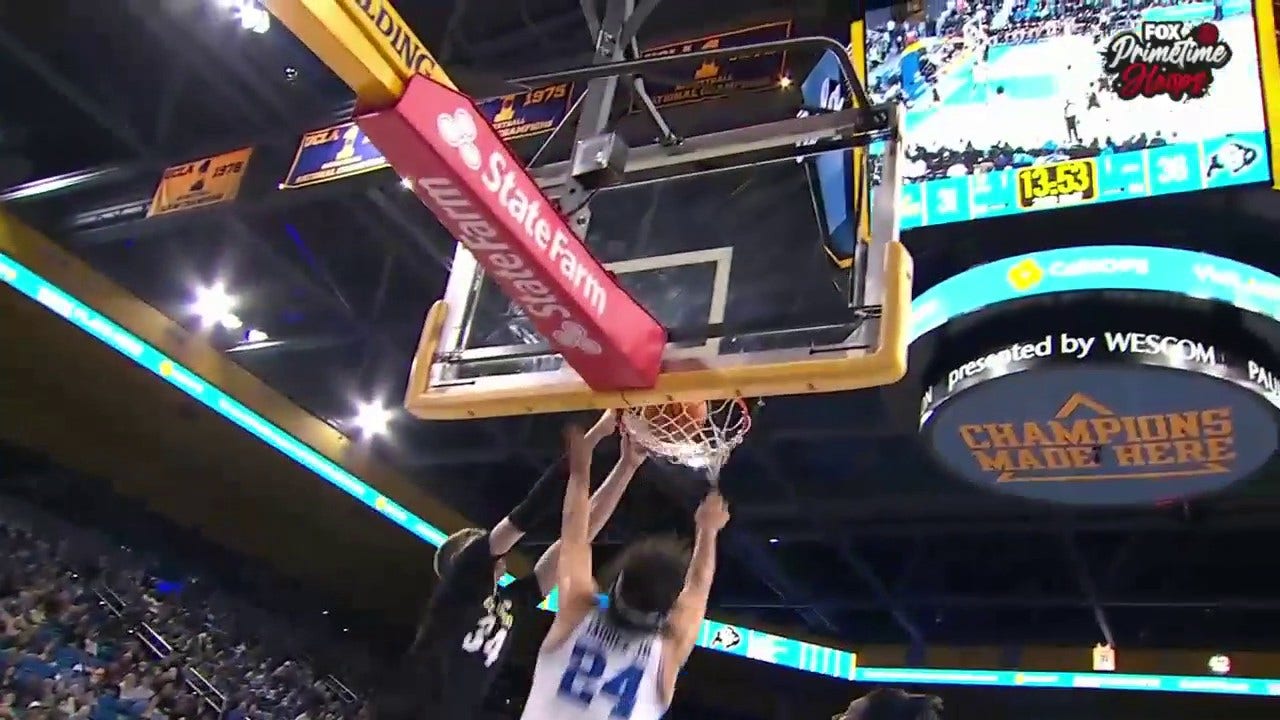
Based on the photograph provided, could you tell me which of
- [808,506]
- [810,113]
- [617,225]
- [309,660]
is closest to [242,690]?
[309,660]

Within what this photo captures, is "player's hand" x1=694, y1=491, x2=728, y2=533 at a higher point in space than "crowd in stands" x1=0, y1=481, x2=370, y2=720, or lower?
lower

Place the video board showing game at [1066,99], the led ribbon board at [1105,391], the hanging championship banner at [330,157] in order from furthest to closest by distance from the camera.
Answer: the hanging championship banner at [330,157]
the led ribbon board at [1105,391]
the video board showing game at [1066,99]

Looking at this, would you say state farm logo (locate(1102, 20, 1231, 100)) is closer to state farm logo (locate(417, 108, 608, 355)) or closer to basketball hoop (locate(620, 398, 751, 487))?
basketball hoop (locate(620, 398, 751, 487))

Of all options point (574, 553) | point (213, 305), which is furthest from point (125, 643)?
point (574, 553)

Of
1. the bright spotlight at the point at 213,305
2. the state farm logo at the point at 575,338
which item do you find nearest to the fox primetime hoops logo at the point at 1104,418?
the state farm logo at the point at 575,338

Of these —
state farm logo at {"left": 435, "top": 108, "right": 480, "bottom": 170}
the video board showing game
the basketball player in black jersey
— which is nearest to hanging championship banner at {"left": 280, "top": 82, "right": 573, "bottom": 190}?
the video board showing game

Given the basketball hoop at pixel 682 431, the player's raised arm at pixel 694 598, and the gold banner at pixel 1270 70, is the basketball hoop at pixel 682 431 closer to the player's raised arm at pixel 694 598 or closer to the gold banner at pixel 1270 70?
the player's raised arm at pixel 694 598

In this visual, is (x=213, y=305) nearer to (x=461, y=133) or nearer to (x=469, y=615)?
(x=469, y=615)
